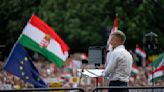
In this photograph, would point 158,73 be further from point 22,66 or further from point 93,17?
point 93,17

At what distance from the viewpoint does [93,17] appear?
44344 millimetres

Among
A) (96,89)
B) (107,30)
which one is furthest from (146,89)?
(107,30)

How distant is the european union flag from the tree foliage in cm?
2825

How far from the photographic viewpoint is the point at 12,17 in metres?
49.0

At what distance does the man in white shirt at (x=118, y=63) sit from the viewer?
34.3 feet

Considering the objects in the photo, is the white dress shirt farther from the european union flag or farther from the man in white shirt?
the european union flag

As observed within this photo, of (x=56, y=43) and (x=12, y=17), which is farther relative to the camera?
(x=12, y=17)

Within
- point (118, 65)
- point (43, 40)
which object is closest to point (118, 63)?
point (118, 65)

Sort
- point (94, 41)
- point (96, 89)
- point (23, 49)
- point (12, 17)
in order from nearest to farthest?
point (96, 89), point (23, 49), point (94, 41), point (12, 17)

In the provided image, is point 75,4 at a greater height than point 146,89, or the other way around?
point 75,4

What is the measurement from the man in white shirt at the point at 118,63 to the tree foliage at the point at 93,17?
104ft

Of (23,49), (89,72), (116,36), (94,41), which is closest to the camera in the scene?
(116,36)

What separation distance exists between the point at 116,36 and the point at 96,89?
1.55m

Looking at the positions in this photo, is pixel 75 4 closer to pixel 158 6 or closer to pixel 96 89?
pixel 158 6
